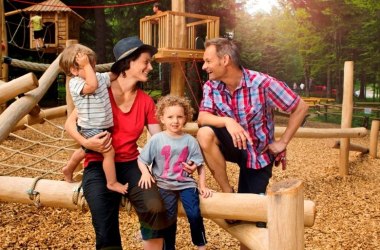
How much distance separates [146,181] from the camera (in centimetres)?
249

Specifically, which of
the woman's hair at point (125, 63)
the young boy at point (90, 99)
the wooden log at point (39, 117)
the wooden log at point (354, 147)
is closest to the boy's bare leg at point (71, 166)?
the young boy at point (90, 99)

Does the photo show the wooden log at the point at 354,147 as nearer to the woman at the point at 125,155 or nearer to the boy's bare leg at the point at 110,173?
the woman at the point at 125,155

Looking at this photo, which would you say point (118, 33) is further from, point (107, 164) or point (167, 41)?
point (107, 164)

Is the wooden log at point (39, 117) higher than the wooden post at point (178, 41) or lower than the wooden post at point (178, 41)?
lower

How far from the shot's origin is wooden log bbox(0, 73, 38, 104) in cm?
362

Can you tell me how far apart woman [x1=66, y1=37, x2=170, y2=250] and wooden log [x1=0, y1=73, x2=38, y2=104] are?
1134 millimetres

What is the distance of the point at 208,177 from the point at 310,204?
16.5ft

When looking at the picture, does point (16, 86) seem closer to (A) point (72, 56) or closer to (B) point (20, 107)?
(B) point (20, 107)

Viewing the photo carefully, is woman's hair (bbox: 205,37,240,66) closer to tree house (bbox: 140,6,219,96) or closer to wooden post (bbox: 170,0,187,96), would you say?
tree house (bbox: 140,6,219,96)

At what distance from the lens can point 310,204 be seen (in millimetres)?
2254

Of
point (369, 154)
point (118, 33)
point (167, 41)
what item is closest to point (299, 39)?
point (118, 33)

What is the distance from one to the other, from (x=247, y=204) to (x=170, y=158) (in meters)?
0.52

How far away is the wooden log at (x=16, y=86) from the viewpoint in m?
3.62

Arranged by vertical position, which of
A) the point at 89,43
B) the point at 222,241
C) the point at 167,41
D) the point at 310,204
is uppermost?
the point at 89,43
